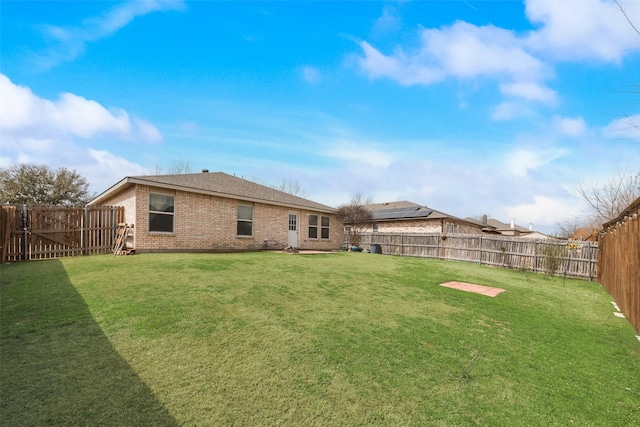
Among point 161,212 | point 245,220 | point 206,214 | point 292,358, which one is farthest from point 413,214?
point 292,358

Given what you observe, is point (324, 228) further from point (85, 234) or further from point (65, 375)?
point (65, 375)

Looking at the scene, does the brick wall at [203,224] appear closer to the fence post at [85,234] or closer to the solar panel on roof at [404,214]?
the fence post at [85,234]

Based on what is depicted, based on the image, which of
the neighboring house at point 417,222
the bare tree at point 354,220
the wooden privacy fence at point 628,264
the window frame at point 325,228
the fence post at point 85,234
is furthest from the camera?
the bare tree at point 354,220

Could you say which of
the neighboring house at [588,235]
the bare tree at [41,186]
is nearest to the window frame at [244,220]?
the neighboring house at [588,235]

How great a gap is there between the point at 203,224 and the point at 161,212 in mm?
1860

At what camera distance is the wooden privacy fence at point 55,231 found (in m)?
9.41

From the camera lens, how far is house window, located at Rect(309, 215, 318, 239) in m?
19.2

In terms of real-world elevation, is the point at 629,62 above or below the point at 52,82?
below

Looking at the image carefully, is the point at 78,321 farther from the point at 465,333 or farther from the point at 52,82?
the point at 52,82

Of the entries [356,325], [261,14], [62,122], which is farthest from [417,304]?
[62,122]

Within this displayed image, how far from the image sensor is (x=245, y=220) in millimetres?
15156

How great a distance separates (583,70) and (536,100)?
2600mm

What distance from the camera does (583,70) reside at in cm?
738

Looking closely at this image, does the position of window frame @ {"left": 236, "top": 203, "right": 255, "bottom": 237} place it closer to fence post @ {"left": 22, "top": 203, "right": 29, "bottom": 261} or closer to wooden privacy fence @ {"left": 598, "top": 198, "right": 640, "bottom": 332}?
fence post @ {"left": 22, "top": 203, "right": 29, "bottom": 261}
